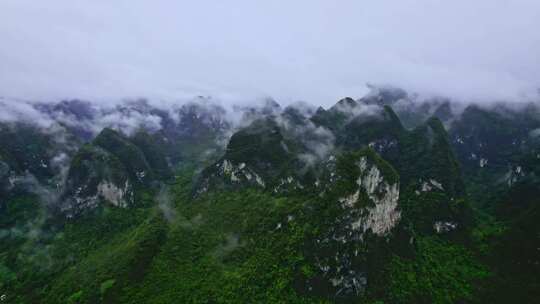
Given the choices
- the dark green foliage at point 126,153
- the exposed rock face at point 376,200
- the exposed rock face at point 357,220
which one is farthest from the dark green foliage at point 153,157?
the exposed rock face at point 376,200

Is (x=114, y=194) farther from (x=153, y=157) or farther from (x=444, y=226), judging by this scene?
(x=444, y=226)

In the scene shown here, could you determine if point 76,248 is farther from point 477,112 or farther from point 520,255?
point 477,112

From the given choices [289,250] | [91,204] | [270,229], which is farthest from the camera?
[91,204]

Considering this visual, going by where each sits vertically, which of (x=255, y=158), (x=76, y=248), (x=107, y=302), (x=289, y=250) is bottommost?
(x=76, y=248)

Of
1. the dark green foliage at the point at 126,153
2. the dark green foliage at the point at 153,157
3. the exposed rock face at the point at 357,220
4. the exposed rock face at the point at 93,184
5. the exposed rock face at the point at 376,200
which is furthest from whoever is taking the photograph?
the dark green foliage at the point at 153,157

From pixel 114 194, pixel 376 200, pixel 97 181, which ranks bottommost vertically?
pixel 114 194

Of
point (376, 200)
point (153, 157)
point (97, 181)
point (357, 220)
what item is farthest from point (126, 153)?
point (376, 200)

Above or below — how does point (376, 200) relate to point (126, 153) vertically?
above

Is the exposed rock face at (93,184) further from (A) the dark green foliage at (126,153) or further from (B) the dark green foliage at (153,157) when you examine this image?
(B) the dark green foliage at (153,157)

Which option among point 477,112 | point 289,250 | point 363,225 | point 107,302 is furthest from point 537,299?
point 477,112
